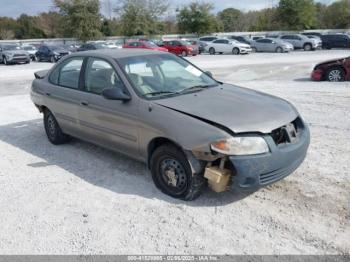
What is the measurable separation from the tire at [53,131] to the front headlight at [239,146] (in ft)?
11.2

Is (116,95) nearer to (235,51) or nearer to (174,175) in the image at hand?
(174,175)

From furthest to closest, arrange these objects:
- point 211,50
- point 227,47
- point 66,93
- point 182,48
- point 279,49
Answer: point 211,50, point 227,47, point 279,49, point 182,48, point 66,93

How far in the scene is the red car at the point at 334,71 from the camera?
12.1m

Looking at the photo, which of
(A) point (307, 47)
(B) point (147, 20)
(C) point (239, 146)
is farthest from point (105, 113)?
(B) point (147, 20)

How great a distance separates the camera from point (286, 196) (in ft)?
13.5

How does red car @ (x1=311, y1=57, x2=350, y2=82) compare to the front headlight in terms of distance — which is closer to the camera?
the front headlight

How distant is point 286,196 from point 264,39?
32.7 m

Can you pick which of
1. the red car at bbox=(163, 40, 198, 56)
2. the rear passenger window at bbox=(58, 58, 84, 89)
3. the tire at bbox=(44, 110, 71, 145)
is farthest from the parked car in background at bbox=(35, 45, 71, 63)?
the rear passenger window at bbox=(58, 58, 84, 89)

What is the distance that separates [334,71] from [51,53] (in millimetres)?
21961

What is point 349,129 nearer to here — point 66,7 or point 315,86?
point 315,86

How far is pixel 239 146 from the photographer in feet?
11.9

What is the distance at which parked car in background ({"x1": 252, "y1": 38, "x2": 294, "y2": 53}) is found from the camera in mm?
33062

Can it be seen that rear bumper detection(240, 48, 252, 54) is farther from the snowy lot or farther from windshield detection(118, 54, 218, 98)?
windshield detection(118, 54, 218, 98)

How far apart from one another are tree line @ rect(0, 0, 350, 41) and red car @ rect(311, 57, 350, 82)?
38.3 m
